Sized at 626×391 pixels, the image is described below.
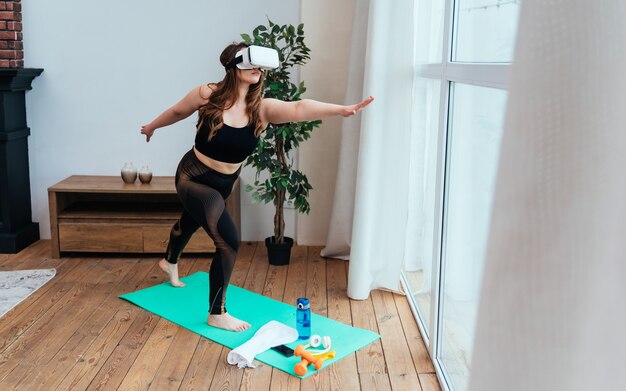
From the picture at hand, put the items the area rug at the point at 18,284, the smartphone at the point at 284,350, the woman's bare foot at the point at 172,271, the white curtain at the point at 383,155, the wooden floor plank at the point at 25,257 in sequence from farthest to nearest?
the wooden floor plank at the point at 25,257
the woman's bare foot at the point at 172,271
the area rug at the point at 18,284
the white curtain at the point at 383,155
the smartphone at the point at 284,350

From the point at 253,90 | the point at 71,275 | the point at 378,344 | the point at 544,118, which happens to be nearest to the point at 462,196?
the point at 378,344

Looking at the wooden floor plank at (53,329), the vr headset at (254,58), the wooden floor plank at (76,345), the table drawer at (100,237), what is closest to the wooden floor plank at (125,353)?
the wooden floor plank at (76,345)

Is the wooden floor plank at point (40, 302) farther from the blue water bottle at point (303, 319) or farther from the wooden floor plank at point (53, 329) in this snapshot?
the blue water bottle at point (303, 319)

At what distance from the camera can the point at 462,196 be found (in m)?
2.36

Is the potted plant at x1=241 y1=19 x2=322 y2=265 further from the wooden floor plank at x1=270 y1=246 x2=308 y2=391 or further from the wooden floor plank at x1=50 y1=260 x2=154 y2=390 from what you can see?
the wooden floor plank at x1=50 y1=260 x2=154 y2=390

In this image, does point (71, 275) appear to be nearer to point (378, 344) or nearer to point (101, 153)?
point (101, 153)

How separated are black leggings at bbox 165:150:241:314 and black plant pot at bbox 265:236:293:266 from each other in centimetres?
98

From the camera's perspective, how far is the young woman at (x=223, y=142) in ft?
9.76

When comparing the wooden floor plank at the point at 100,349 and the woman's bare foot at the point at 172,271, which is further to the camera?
the woman's bare foot at the point at 172,271

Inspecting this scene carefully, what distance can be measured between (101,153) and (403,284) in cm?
226

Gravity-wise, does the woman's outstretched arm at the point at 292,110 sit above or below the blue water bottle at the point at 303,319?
above

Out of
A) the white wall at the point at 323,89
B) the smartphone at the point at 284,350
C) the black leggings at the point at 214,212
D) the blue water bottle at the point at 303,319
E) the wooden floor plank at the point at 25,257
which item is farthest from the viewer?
the white wall at the point at 323,89

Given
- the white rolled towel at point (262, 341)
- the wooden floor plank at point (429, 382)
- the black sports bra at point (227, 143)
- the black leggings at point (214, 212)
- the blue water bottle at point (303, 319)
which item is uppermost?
the black sports bra at point (227, 143)

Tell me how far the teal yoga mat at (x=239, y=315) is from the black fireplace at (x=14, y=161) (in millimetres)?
1285
